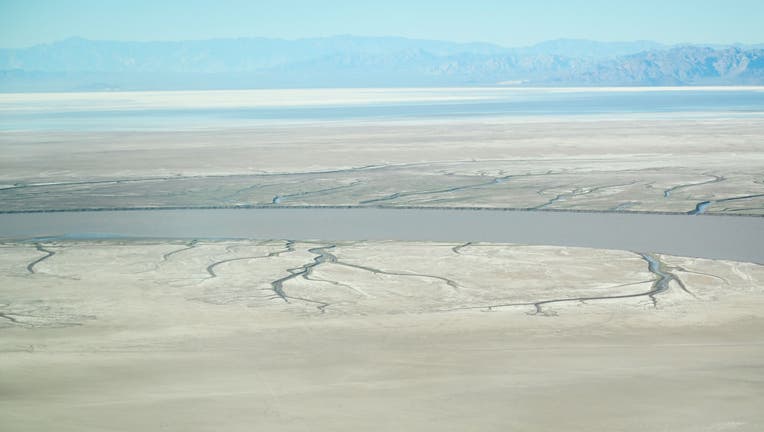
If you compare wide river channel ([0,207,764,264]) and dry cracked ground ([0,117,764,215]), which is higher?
wide river channel ([0,207,764,264])

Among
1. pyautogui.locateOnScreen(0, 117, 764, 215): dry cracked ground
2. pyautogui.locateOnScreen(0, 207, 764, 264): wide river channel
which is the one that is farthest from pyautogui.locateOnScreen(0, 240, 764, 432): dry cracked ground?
pyautogui.locateOnScreen(0, 117, 764, 215): dry cracked ground

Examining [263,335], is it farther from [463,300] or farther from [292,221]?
[292,221]

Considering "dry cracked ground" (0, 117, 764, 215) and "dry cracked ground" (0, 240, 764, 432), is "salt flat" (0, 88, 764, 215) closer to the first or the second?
"dry cracked ground" (0, 117, 764, 215)

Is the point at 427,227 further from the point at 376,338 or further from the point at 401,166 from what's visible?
the point at 401,166

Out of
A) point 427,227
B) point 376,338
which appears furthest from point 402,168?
point 376,338

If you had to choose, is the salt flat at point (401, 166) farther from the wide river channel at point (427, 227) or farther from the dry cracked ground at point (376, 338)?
the dry cracked ground at point (376, 338)

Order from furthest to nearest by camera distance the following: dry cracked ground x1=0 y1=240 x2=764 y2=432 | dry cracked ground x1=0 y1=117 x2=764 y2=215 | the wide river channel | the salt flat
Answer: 1. the salt flat
2. dry cracked ground x1=0 y1=117 x2=764 y2=215
3. the wide river channel
4. dry cracked ground x1=0 y1=240 x2=764 y2=432
